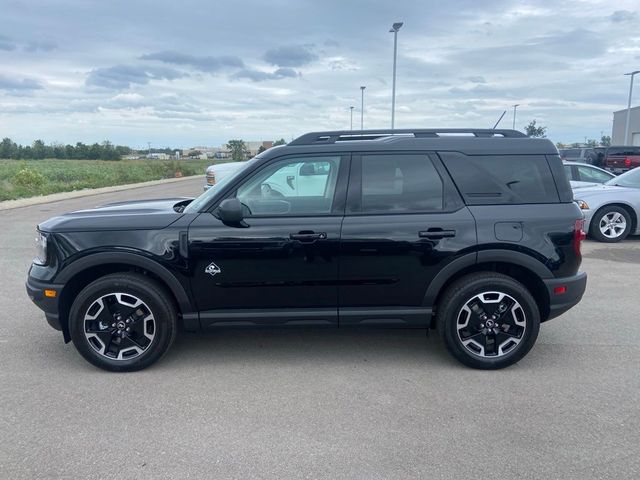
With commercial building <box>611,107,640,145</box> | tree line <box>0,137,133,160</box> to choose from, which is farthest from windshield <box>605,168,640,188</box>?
tree line <box>0,137,133,160</box>

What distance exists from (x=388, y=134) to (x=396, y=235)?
1.12m

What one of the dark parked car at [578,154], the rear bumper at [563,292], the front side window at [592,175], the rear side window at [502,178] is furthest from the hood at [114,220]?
the dark parked car at [578,154]

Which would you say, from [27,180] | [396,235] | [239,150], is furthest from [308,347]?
[239,150]

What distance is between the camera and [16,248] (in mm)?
9055

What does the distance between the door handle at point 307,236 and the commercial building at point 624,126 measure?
52.3 m

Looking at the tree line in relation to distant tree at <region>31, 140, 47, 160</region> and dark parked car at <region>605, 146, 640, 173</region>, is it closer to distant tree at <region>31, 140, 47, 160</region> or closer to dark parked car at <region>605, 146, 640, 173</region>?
distant tree at <region>31, 140, 47, 160</region>

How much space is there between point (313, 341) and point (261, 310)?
86 cm

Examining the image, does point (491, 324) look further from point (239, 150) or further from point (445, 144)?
point (239, 150)

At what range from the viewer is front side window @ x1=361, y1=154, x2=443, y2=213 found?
3900 mm

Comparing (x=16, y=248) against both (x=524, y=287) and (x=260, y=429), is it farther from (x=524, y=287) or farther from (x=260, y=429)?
(x=524, y=287)

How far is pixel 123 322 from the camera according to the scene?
12.7 ft

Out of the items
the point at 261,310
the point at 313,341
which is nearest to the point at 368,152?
the point at 261,310

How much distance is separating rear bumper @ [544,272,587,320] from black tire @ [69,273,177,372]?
3.01 metres

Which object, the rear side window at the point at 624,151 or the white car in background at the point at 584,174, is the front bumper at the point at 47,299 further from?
the rear side window at the point at 624,151
